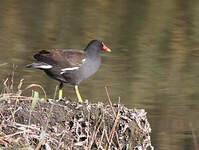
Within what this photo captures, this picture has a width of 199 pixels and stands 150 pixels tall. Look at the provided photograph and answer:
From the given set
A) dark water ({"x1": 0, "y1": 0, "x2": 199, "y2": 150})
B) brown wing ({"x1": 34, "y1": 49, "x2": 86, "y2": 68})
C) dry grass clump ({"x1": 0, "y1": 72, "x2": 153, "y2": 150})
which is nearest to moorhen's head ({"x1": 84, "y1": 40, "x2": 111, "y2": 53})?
brown wing ({"x1": 34, "y1": 49, "x2": 86, "y2": 68})

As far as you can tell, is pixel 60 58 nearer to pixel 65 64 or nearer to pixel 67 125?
pixel 65 64

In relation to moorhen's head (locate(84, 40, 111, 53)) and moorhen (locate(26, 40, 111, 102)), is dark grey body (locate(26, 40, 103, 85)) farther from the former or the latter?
A: moorhen's head (locate(84, 40, 111, 53))

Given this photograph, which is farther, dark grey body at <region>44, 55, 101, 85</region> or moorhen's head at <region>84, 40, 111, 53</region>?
moorhen's head at <region>84, 40, 111, 53</region>

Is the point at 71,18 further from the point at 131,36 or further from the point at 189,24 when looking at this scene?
the point at 189,24

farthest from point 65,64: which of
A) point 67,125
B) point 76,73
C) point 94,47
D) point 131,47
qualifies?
point 131,47

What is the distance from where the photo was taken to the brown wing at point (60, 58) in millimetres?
7141

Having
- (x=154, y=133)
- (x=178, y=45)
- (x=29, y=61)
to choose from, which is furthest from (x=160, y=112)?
(x=178, y=45)

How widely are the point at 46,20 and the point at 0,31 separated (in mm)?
1177

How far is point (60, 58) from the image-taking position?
721 cm

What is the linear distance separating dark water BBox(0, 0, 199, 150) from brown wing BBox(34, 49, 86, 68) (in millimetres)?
879

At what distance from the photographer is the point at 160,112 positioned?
776cm

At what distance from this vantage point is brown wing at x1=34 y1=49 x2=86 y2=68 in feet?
23.4

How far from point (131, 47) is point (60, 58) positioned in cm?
394

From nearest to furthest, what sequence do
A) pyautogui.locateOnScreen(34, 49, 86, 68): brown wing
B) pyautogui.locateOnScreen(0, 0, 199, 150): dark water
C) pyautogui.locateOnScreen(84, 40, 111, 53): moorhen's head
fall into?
1. pyautogui.locateOnScreen(34, 49, 86, 68): brown wing
2. pyautogui.locateOnScreen(84, 40, 111, 53): moorhen's head
3. pyautogui.locateOnScreen(0, 0, 199, 150): dark water
